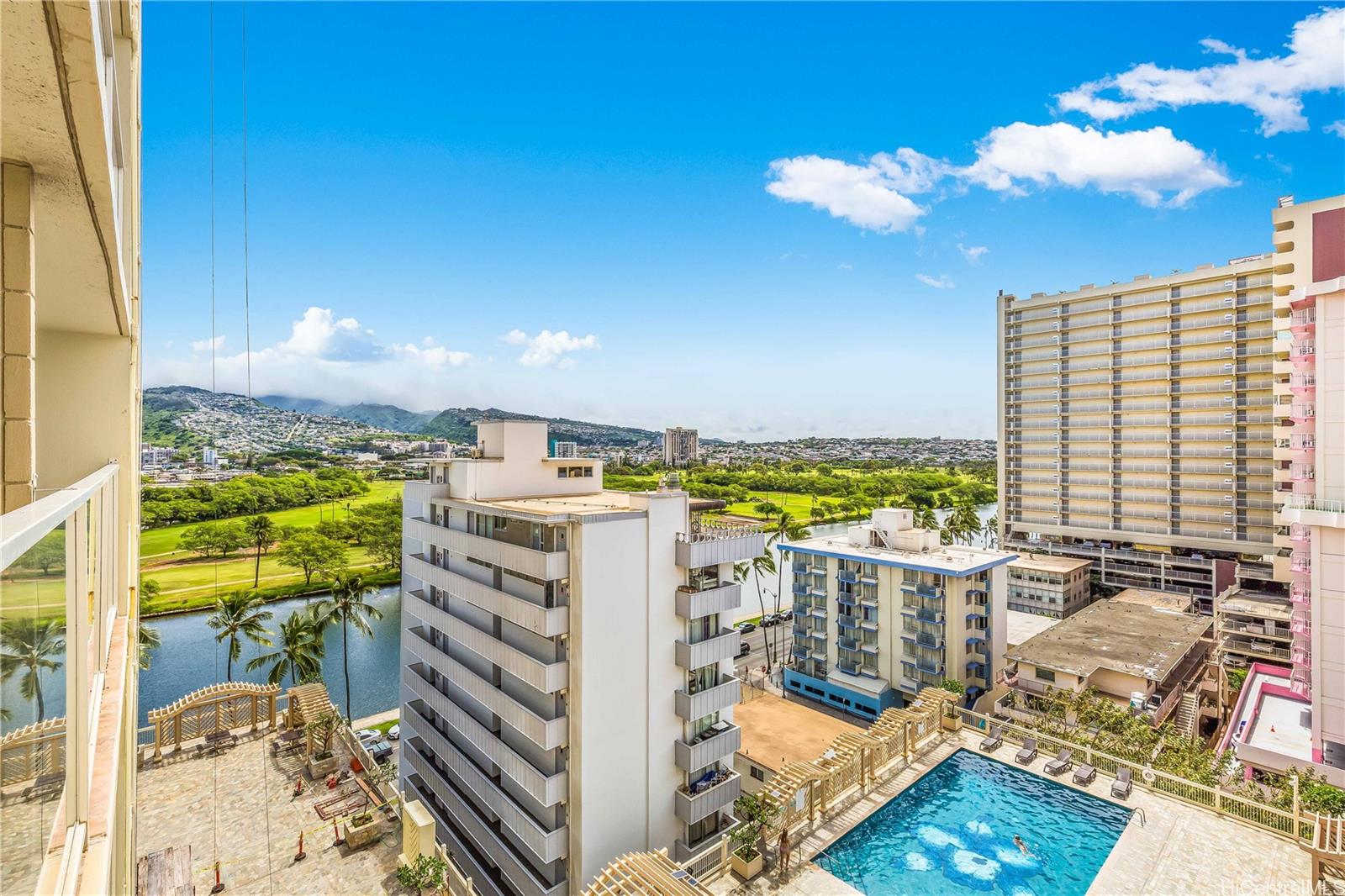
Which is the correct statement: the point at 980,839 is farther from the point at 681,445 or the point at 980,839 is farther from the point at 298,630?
the point at 681,445


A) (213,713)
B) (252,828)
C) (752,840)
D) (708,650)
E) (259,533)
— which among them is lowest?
(752,840)

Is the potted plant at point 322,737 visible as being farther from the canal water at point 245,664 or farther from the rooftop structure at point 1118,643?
the rooftop structure at point 1118,643

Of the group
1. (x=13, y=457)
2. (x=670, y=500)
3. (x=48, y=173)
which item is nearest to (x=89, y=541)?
(x=13, y=457)

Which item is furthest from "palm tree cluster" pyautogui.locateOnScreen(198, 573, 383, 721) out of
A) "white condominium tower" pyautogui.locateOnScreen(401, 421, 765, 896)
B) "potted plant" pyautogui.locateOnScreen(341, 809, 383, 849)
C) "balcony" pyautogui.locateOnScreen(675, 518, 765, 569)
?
"balcony" pyautogui.locateOnScreen(675, 518, 765, 569)

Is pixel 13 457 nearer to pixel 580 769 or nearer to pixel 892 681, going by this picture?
pixel 580 769

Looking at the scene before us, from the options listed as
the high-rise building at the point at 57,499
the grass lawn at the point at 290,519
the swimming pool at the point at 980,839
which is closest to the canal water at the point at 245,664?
the grass lawn at the point at 290,519

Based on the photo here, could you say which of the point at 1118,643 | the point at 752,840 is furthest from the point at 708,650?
the point at 1118,643
